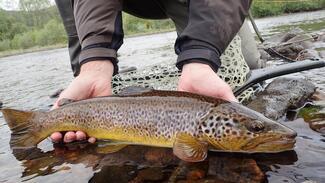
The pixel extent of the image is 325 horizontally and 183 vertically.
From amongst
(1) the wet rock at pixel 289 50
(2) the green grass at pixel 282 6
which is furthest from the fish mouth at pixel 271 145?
(2) the green grass at pixel 282 6

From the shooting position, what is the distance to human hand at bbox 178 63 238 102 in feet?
6.68

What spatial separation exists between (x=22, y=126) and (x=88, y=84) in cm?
48

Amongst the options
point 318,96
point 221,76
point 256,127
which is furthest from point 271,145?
point 318,96

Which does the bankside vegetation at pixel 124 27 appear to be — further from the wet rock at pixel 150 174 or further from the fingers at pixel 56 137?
the wet rock at pixel 150 174

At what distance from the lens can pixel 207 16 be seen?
7.51 feet

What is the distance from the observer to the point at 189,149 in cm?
184

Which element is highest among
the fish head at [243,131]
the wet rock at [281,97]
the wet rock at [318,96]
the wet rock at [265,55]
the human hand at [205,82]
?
the human hand at [205,82]

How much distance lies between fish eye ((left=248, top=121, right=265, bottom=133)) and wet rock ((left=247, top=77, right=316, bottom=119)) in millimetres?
815

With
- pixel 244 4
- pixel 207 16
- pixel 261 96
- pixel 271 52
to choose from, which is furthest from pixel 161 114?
pixel 271 52

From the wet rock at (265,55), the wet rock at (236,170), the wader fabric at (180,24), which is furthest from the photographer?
the wet rock at (265,55)

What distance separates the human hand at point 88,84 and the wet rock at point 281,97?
3.29 feet

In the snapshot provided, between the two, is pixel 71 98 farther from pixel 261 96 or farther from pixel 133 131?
pixel 261 96

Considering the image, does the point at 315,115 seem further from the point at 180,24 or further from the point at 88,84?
the point at 88,84

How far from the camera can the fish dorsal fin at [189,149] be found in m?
1.85
